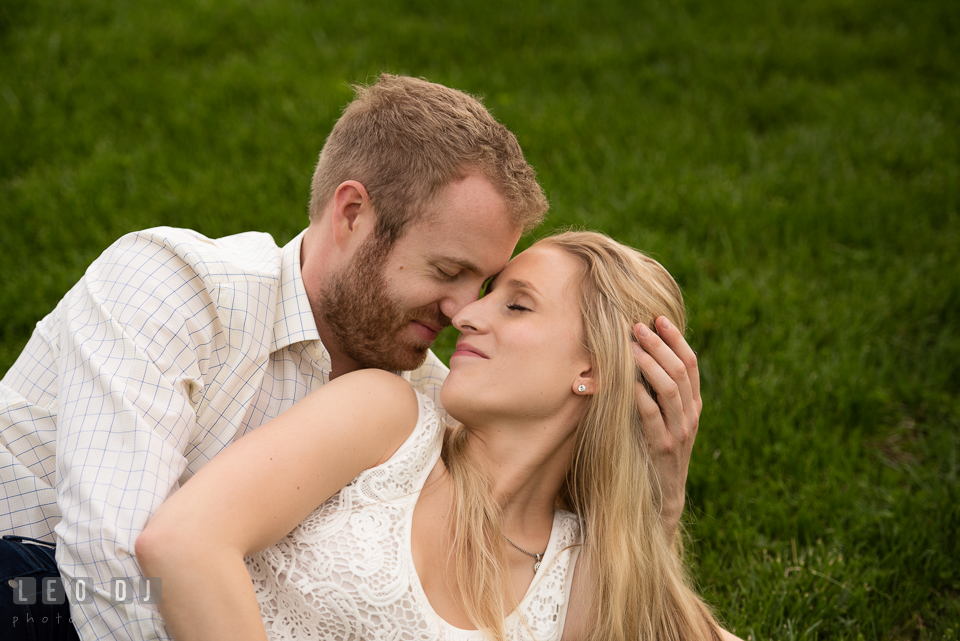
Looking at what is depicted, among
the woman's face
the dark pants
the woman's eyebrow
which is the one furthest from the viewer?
the woman's eyebrow

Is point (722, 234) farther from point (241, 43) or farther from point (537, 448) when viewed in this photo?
point (241, 43)

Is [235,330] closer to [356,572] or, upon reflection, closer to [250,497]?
[250,497]

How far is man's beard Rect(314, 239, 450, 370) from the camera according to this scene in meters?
2.96

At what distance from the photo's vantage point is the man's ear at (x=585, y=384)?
8.83 feet

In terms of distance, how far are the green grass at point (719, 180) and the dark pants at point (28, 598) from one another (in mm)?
2315

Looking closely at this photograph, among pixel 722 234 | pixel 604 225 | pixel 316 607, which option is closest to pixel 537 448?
pixel 316 607

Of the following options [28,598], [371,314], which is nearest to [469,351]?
[371,314]

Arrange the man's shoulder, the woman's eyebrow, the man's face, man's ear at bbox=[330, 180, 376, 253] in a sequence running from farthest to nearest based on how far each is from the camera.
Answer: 1. man's ear at bbox=[330, 180, 376, 253]
2. the man's face
3. the woman's eyebrow
4. the man's shoulder

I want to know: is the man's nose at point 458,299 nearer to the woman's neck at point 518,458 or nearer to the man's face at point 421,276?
the man's face at point 421,276

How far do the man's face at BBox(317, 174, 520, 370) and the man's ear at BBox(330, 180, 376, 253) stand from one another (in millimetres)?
64

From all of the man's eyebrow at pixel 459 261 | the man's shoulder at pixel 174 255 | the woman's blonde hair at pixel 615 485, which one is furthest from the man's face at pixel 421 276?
the man's shoulder at pixel 174 255

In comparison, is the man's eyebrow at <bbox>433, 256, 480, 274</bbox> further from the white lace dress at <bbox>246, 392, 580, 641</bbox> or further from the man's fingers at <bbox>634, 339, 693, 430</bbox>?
the white lace dress at <bbox>246, 392, 580, 641</bbox>

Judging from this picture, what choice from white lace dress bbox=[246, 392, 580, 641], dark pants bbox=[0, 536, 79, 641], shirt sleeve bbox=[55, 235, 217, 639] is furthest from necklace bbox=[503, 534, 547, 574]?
dark pants bbox=[0, 536, 79, 641]

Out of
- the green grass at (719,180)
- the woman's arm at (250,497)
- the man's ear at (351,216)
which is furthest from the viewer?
the green grass at (719,180)
